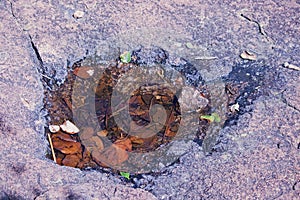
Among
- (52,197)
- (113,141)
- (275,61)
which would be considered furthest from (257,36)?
(52,197)

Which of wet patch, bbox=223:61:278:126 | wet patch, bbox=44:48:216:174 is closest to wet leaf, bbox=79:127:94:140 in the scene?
wet patch, bbox=44:48:216:174

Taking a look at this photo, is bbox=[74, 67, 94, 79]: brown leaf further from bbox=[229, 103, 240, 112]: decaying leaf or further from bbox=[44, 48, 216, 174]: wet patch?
bbox=[229, 103, 240, 112]: decaying leaf

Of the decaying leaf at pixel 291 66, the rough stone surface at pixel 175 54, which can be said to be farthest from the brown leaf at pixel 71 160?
the decaying leaf at pixel 291 66

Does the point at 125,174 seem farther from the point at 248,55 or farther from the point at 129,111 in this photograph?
the point at 248,55

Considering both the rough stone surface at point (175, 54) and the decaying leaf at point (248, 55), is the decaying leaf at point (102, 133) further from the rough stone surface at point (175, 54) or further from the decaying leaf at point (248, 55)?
the decaying leaf at point (248, 55)

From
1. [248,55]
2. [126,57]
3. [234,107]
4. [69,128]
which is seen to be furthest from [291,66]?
[69,128]

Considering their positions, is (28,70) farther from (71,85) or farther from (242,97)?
(242,97)
